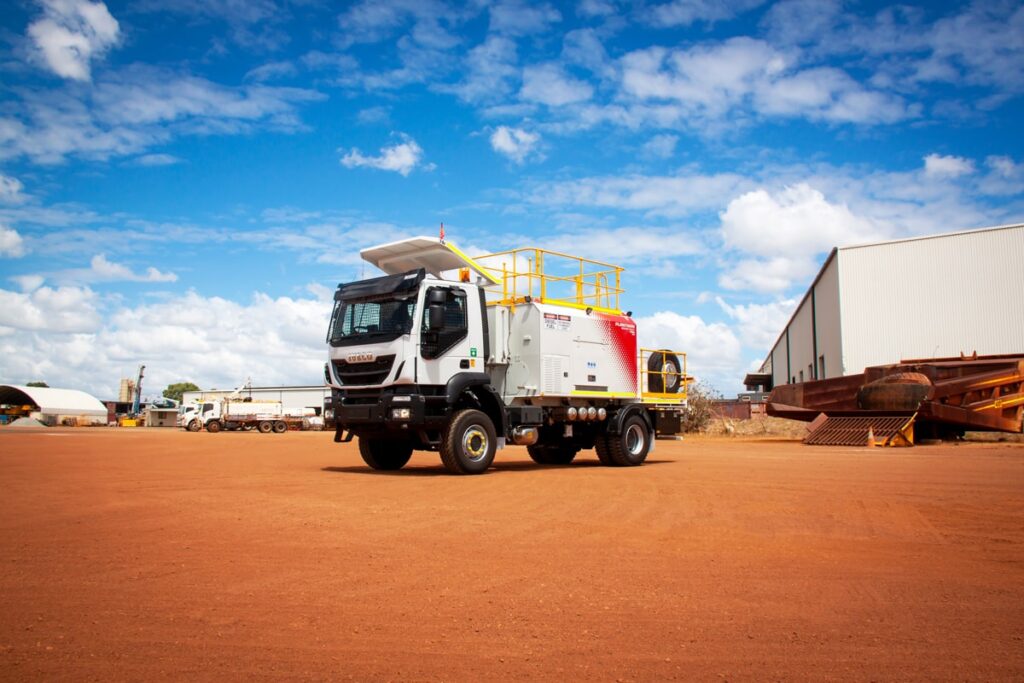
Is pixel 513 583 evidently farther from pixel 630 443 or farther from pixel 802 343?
pixel 802 343

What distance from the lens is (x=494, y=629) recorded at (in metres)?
4.48

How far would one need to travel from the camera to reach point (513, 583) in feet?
18.1

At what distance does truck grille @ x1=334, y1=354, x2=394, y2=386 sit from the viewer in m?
13.2

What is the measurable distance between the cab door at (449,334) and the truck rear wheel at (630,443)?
150 inches

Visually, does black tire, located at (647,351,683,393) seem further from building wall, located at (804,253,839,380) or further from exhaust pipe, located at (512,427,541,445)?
building wall, located at (804,253,839,380)

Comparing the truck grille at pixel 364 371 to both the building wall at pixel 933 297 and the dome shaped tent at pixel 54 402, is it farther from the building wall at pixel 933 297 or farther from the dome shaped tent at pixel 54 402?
the dome shaped tent at pixel 54 402

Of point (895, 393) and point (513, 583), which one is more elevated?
point (895, 393)

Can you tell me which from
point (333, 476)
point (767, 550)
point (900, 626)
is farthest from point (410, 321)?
point (900, 626)

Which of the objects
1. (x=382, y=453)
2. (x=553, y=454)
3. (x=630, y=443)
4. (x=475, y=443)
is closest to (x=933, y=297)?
(x=630, y=443)

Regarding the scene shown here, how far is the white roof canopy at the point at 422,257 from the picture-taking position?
14.7 meters

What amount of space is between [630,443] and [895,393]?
10212mm

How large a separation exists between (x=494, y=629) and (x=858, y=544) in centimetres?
403

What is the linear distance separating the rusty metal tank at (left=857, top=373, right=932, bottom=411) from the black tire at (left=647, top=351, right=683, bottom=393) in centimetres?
823

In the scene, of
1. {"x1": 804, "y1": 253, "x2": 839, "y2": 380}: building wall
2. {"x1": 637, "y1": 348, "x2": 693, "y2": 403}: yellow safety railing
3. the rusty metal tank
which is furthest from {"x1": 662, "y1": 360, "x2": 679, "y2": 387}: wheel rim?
{"x1": 804, "y1": 253, "x2": 839, "y2": 380}: building wall
